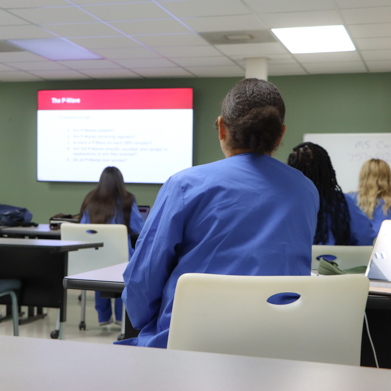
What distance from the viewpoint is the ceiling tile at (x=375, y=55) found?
5225 millimetres

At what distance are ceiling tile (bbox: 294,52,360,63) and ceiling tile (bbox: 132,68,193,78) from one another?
4.91 feet

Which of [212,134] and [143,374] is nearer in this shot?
[143,374]

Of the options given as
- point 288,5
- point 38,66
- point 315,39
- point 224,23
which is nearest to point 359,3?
point 288,5

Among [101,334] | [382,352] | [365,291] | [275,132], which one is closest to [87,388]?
[365,291]

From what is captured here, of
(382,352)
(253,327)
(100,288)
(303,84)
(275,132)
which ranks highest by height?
(303,84)

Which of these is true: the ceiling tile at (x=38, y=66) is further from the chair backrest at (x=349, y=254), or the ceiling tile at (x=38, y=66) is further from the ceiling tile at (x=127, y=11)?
the chair backrest at (x=349, y=254)

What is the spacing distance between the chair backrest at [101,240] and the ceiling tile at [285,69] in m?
3.35

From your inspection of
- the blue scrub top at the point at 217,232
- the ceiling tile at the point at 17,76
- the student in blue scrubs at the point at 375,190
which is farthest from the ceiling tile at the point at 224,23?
the blue scrub top at the point at 217,232

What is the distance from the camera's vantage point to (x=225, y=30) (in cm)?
464

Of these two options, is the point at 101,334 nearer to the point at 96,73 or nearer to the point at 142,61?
the point at 142,61

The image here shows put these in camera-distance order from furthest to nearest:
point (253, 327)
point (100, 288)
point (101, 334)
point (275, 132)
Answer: point (101, 334) < point (100, 288) < point (275, 132) < point (253, 327)

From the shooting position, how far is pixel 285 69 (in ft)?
20.0

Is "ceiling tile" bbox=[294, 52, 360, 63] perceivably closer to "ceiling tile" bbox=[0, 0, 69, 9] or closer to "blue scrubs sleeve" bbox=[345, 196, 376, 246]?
"ceiling tile" bbox=[0, 0, 69, 9]

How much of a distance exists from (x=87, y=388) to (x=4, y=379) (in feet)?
0.31
